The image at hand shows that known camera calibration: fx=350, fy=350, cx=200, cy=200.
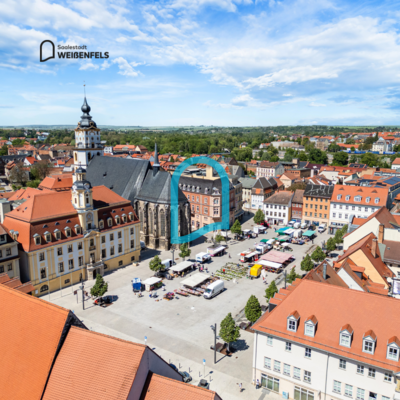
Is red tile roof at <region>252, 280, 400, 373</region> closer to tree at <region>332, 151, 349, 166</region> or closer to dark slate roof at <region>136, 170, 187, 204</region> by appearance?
dark slate roof at <region>136, 170, 187, 204</region>

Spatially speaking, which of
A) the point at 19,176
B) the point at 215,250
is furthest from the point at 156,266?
the point at 19,176

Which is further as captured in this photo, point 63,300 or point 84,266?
point 84,266

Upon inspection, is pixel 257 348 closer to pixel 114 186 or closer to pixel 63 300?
pixel 63 300

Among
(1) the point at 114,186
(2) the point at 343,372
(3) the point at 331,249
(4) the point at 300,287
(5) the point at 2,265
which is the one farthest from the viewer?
(1) the point at 114,186

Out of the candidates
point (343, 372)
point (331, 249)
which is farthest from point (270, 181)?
point (343, 372)

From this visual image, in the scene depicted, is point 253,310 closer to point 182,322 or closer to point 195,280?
point 182,322

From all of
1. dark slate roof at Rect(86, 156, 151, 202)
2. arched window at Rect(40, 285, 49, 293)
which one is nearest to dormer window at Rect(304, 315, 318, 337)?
arched window at Rect(40, 285, 49, 293)

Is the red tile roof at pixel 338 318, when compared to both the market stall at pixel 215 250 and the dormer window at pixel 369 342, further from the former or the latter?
the market stall at pixel 215 250
